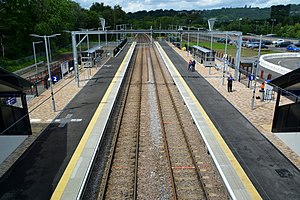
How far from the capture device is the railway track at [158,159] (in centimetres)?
952

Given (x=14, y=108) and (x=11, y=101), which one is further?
(x=11, y=101)

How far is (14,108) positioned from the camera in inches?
520

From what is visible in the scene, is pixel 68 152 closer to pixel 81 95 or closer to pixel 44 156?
pixel 44 156

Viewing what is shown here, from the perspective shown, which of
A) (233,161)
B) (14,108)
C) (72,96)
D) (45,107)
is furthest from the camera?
(72,96)

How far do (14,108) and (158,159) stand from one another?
291 inches

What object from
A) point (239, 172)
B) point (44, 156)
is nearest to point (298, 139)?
point (239, 172)

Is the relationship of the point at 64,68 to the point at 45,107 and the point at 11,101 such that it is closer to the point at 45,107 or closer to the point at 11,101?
the point at 45,107

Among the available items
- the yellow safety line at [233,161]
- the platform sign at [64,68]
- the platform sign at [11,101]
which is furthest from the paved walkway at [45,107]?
the yellow safety line at [233,161]

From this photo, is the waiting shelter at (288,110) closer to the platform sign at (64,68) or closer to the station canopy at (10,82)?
the station canopy at (10,82)

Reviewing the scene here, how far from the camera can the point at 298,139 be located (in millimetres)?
11453

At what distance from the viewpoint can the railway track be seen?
9.52m

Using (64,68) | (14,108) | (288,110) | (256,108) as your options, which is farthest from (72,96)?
(288,110)

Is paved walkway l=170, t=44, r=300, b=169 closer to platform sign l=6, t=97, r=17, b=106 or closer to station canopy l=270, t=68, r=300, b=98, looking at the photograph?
station canopy l=270, t=68, r=300, b=98

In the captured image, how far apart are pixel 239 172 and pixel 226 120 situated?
5891 mm
